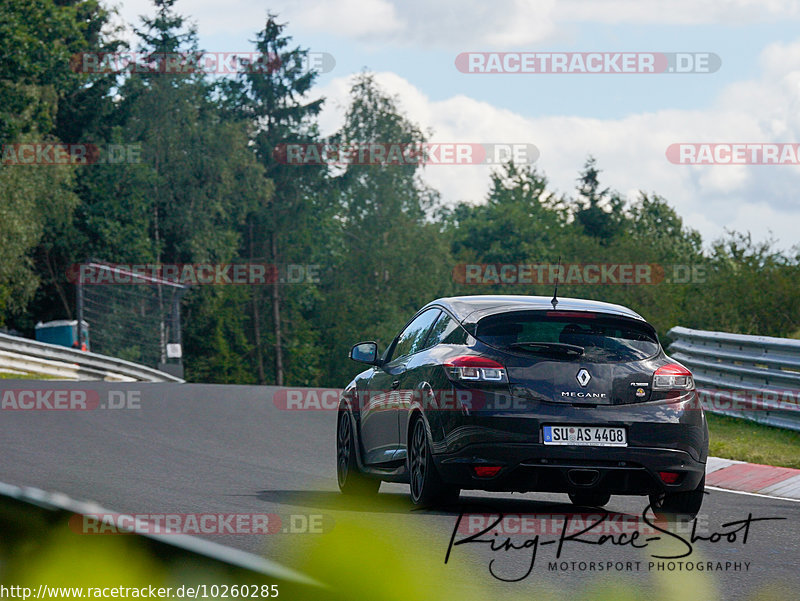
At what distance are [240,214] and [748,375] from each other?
5308 centimetres

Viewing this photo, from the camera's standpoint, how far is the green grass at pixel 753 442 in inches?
511

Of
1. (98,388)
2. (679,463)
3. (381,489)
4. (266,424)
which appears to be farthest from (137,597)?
(98,388)

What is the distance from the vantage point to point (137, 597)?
1.80m

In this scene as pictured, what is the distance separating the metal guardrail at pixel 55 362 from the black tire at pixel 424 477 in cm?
1961

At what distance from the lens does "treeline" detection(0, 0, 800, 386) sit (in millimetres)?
51250

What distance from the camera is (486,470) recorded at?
8.31m

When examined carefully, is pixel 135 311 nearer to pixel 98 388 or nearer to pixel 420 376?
pixel 98 388

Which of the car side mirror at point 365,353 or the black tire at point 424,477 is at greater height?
the car side mirror at point 365,353

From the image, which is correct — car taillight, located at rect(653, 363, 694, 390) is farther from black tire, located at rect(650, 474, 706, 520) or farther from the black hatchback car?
black tire, located at rect(650, 474, 706, 520)

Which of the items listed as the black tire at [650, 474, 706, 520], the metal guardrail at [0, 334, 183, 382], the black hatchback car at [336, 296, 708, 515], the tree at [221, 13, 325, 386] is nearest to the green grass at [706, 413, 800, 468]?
the black tire at [650, 474, 706, 520]

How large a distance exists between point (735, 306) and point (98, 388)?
38.1 ft

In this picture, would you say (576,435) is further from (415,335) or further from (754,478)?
(754,478)

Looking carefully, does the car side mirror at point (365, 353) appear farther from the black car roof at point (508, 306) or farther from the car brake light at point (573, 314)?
the car brake light at point (573, 314)

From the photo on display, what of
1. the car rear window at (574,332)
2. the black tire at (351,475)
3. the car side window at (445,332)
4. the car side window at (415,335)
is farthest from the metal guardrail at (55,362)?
the car rear window at (574,332)
